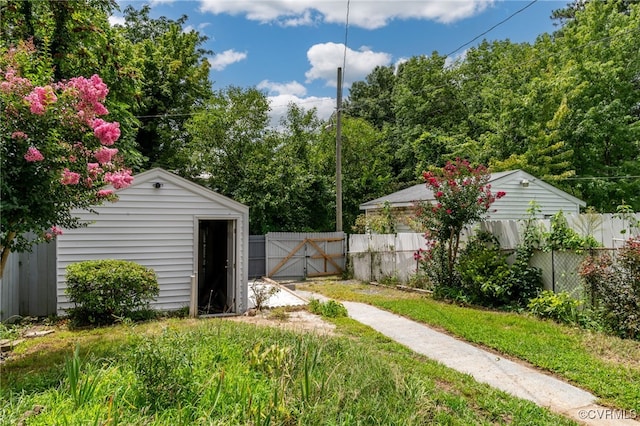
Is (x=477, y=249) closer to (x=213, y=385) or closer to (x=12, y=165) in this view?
(x=213, y=385)

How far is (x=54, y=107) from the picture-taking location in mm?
3812

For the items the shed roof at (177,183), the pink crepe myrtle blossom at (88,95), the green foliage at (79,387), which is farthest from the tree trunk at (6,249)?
the shed roof at (177,183)

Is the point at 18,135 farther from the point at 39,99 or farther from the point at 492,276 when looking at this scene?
the point at 492,276

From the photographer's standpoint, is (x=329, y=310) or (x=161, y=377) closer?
(x=161, y=377)

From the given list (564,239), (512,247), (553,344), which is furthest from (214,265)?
(564,239)

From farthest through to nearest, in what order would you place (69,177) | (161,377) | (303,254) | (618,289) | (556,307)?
(303,254), (556,307), (618,289), (69,177), (161,377)

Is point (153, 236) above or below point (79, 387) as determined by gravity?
above

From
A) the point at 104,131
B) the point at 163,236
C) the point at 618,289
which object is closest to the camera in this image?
the point at 104,131

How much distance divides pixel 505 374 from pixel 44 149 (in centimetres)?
566

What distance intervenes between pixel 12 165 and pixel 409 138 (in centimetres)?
2278

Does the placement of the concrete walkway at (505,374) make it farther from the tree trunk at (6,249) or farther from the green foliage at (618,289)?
the tree trunk at (6,249)

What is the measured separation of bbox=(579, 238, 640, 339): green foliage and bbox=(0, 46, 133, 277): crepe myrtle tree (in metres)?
7.50

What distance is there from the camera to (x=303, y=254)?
1452 centimetres

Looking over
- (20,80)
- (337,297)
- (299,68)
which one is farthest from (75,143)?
(299,68)
